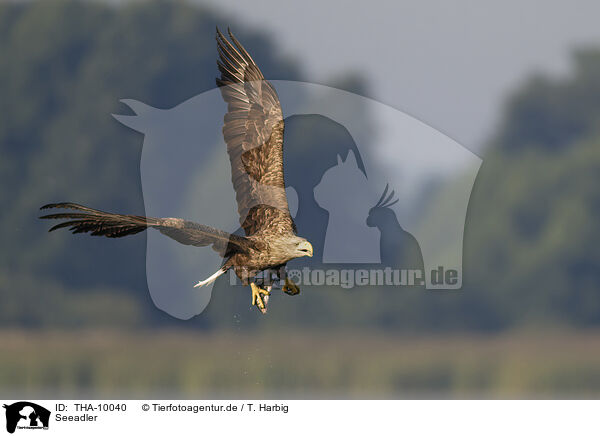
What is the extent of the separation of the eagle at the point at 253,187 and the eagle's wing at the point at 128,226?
0.04ft

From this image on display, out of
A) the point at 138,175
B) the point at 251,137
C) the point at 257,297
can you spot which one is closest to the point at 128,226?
the point at 257,297

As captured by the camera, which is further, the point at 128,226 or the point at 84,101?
the point at 84,101

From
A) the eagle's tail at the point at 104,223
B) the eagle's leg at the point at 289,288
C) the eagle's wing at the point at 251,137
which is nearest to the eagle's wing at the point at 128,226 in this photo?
the eagle's tail at the point at 104,223

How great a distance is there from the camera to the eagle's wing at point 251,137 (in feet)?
27.0

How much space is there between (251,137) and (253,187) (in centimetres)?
46

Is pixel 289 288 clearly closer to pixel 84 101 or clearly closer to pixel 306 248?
pixel 306 248

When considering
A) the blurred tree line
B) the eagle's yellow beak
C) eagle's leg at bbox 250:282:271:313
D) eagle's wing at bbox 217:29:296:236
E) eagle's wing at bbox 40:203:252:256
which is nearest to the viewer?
eagle's wing at bbox 40:203:252:256

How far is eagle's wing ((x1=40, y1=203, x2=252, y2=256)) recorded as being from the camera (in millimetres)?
6684

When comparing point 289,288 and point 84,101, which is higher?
point 84,101

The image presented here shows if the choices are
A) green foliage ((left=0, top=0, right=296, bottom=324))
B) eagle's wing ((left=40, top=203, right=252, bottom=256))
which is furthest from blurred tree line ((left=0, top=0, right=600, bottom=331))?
eagle's wing ((left=40, top=203, right=252, bottom=256))

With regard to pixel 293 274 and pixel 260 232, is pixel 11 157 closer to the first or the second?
pixel 293 274
